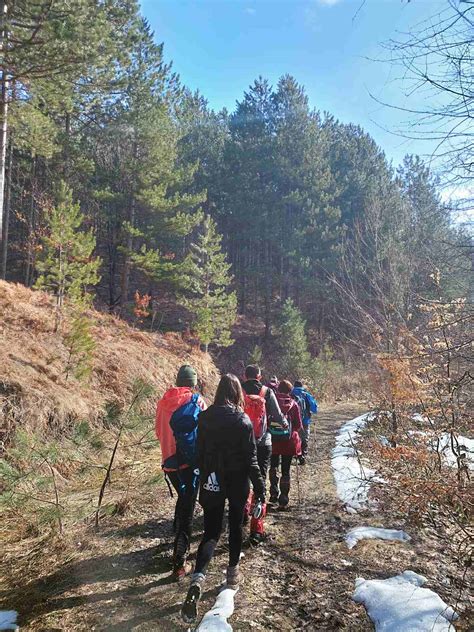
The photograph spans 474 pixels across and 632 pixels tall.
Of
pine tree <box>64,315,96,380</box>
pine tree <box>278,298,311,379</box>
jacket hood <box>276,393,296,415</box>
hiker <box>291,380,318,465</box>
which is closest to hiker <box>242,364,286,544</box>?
jacket hood <box>276,393,296,415</box>

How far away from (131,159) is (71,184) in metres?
3.81

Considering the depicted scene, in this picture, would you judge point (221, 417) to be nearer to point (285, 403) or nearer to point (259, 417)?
point (259, 417)

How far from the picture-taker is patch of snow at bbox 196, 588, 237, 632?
114 inches

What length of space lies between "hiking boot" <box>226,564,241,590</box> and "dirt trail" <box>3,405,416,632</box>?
0.07 meters

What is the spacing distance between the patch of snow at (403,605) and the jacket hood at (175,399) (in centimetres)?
217

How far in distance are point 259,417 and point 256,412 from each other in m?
0.07

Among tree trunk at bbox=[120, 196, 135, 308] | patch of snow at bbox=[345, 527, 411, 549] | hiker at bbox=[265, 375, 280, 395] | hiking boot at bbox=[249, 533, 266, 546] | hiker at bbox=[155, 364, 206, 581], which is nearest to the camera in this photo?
hiker at bbox=[155, 364, 206, 581]

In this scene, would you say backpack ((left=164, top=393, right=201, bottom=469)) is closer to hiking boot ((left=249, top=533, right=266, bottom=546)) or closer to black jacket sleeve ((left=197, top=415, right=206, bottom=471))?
black jacket sleeve ((left=197, top=415, right=206, bottom=471))

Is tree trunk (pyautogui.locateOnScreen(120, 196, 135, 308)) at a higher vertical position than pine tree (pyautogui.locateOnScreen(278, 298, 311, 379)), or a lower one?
higher

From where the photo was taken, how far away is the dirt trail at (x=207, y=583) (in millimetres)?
3078

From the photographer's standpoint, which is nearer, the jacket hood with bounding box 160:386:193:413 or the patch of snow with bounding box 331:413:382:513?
the jacket hood with bounding box 160:386:193:413

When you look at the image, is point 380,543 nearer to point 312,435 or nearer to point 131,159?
point 312,435

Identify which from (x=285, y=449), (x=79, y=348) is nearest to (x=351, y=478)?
(x=285, y=449)

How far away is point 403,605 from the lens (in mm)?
3162
